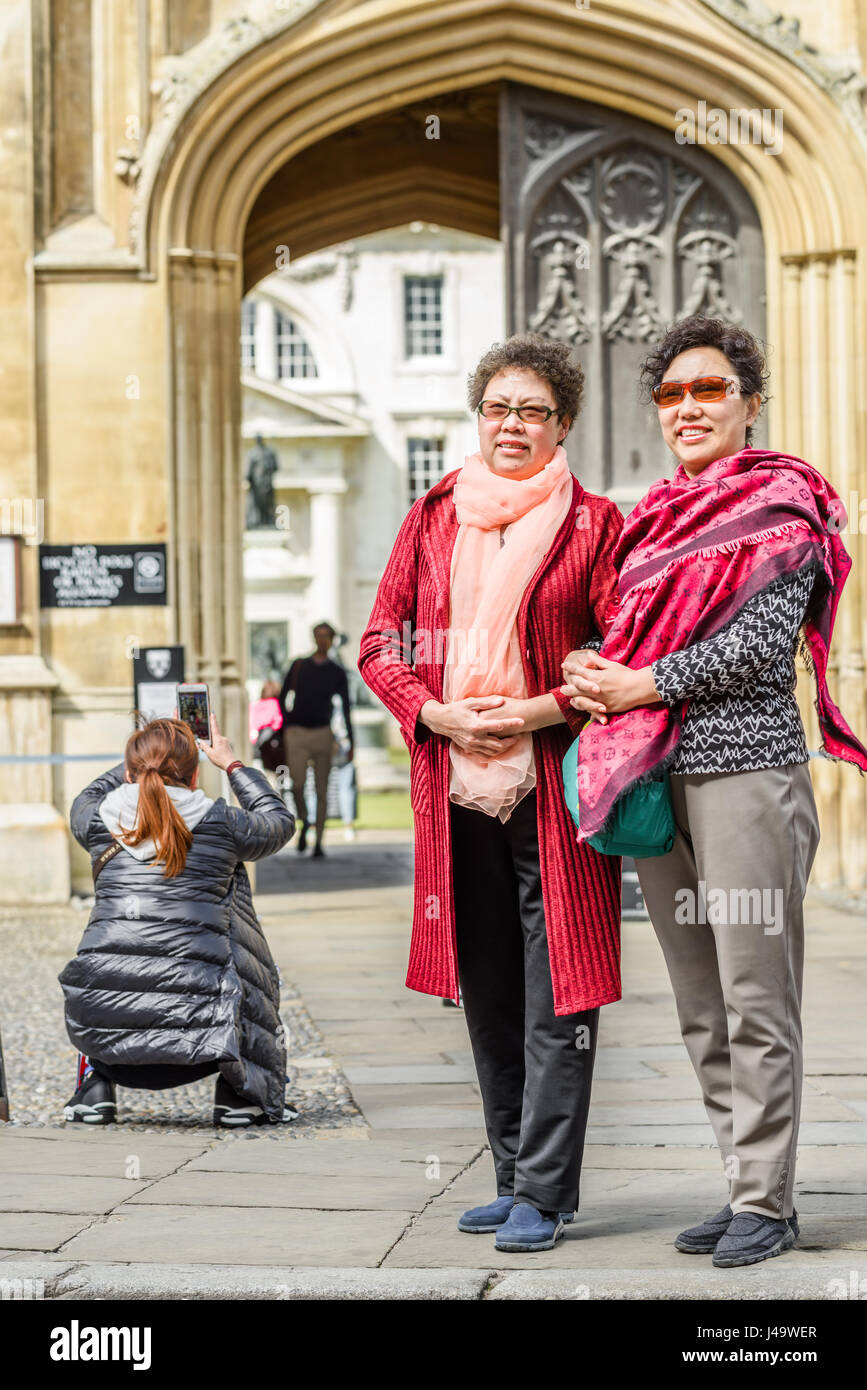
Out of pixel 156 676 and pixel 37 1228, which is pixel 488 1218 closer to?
pixel 37 1228

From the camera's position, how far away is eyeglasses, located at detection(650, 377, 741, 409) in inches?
143

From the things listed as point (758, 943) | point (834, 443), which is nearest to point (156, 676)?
point (834, 443)

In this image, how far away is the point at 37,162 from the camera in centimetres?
1052

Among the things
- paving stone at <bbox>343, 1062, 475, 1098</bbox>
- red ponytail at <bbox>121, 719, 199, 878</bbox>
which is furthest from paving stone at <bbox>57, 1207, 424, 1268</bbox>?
paving stone at <bbox>343, 1062, 475, 1098</bbox>

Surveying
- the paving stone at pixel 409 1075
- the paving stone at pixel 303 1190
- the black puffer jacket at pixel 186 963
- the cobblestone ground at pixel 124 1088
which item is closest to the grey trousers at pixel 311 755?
the cobblestone ground at pixel 124 1088

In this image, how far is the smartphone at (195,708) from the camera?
17.5 feet

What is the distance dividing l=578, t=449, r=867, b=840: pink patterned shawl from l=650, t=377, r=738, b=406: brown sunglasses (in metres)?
0.14

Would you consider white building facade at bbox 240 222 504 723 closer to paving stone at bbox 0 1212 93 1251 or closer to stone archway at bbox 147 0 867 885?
stone archway at bbox 147 0 867 885

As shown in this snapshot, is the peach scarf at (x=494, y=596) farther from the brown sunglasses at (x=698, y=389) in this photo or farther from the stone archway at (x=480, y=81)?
the stone archway at (x=480, y=81)

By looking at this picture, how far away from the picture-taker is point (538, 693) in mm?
3762

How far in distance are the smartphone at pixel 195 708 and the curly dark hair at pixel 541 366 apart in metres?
1.74

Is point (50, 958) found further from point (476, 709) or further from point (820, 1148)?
point (476, 709)

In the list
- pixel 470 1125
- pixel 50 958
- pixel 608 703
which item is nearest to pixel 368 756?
pixel 50 958

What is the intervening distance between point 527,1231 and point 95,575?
735 cm
